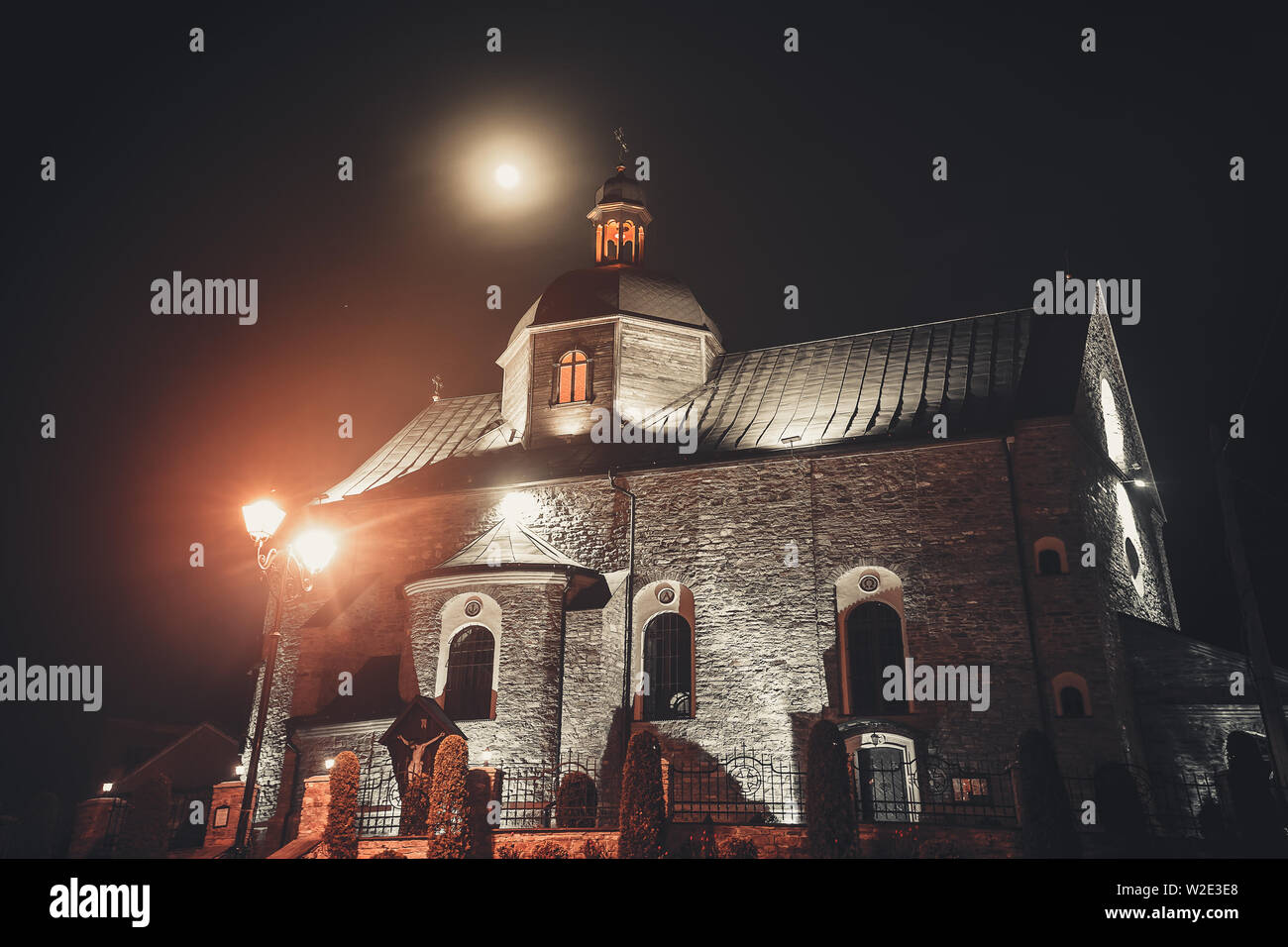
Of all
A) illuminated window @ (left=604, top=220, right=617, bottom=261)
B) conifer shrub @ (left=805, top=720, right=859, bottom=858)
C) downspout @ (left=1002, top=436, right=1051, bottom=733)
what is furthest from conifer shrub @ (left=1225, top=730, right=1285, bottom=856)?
illuminated window @ (left=604, top=220, right=617, bottom=261)

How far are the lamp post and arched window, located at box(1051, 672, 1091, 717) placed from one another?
12.4 metres

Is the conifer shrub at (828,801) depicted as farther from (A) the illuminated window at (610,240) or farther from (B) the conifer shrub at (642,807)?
(A) the illuminated window at (610,240)

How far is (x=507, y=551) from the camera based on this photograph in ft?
66.8

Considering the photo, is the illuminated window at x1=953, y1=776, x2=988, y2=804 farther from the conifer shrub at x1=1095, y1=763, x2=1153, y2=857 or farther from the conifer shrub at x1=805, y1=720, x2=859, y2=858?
the conifer shrub at x1=805, y1=720, x2=859, y2=858

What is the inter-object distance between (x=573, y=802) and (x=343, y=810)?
157 inches

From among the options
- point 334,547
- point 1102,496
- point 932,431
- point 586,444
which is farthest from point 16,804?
point 1102,496

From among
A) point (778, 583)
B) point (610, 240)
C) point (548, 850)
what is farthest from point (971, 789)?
point (610, 240)

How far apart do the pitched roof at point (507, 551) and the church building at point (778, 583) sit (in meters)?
0.10

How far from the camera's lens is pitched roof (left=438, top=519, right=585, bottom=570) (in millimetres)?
20062

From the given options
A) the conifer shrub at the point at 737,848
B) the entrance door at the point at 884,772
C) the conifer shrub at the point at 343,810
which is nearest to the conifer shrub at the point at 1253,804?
the entrance door at the point at 884,772

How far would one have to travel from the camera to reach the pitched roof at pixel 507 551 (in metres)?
20.1

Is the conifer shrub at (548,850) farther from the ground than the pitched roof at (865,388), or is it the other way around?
the pitched roof at (865,388)
